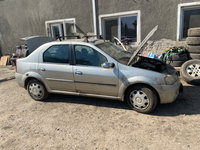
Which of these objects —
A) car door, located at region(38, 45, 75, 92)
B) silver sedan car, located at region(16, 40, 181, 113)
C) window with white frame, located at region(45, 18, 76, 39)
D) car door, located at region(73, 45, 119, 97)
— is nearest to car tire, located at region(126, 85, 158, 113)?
silver sedan car, located at region(16, 40, 181, 113)

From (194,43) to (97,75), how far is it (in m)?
3.97

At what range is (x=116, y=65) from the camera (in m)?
3.53

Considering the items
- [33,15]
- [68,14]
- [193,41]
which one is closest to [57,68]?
[193,41]

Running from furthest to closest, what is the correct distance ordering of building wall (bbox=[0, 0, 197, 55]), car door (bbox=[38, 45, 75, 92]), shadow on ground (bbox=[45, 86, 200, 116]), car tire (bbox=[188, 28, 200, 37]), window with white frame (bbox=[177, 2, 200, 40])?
building wall (bbox=[0, 0, 197, 55]) → window with white frame (bbox=[177, 2, 200, 40]) → car tire (bbox=[188, 28, 200, 37]) → car door (bbox=[38, 45, 75, 92]) → shadow on ground (bbox=[45, 86, 200, 116])

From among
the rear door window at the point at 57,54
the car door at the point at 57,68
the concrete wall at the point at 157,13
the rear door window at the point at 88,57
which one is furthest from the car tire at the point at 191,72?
the rear door window at the point at 57,54

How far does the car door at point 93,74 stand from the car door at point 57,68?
0.19m

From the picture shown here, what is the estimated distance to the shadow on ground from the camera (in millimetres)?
3551

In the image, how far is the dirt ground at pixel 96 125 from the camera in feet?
8.83

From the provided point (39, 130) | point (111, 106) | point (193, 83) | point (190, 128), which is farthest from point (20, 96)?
point (193, 83)

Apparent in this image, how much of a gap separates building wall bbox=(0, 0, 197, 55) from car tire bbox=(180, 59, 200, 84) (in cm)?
196

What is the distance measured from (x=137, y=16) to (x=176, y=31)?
1740 mm

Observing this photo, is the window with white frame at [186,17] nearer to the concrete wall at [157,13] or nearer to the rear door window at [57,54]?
the concrete wall at [157,13]

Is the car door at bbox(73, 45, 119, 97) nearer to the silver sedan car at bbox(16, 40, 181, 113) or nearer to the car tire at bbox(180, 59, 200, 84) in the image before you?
the silver sedan car at bbox(16, 40, 181, 113)

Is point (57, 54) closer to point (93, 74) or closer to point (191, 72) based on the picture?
point (93, 74)
